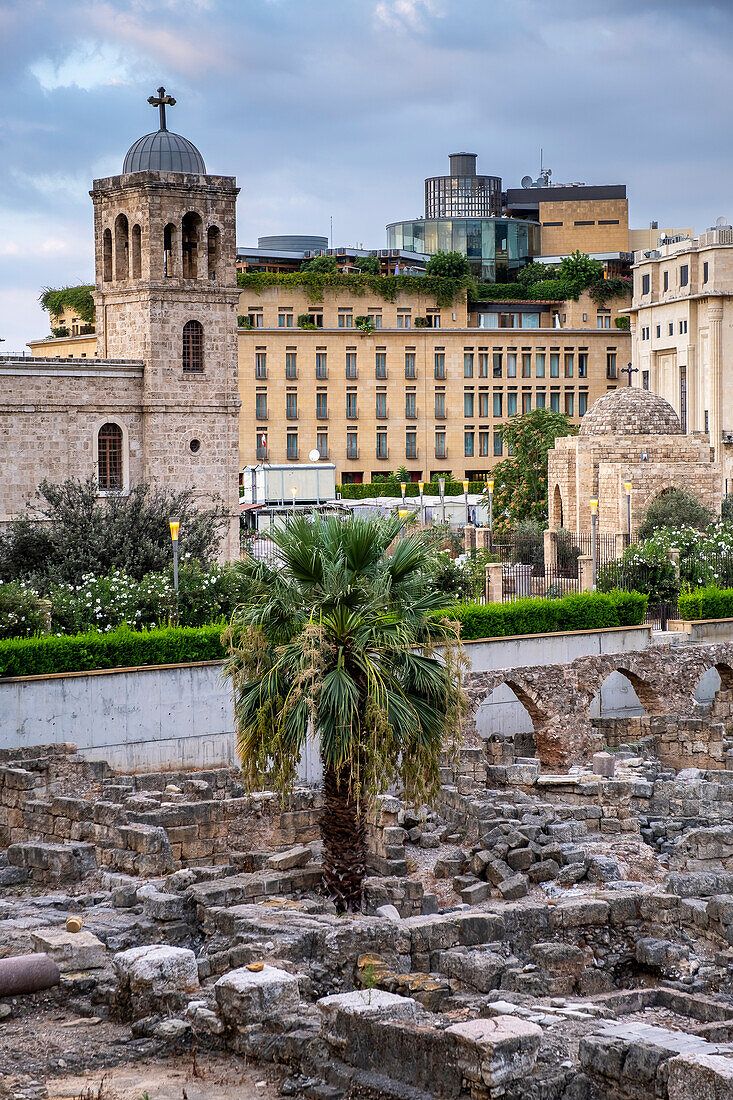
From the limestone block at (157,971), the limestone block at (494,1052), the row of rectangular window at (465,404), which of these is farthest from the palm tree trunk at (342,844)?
the row of rectangular window at (465,404)

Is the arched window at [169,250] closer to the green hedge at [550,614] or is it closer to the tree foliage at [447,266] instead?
the green hedge at [550,614]

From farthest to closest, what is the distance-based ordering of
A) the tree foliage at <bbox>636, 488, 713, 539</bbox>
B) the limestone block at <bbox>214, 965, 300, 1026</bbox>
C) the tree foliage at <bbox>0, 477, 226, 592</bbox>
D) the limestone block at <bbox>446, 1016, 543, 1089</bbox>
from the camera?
the tree foliage at <bbox>636, 488, 713, 539</bbox>
the tree foliage at <bbox>0, 477, 226, 592</bbox>
the limestone block at <bbox>214, 965, 300, 1026</bbox>
the limestone block at <bbox>446, 1016, 543, 1089</bbox>

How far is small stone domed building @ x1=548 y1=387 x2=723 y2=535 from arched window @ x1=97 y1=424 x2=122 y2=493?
18070mm

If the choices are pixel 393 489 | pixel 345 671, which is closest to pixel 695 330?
pixel 393 489

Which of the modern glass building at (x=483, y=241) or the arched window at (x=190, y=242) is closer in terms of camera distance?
the arched window at (x=190, y=242)

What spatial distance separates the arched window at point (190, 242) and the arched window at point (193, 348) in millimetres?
1655

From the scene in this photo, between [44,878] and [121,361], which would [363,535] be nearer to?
[44,878]

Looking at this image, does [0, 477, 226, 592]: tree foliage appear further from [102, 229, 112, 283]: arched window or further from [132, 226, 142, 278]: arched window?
[102, 229, 112, 283]: arched window

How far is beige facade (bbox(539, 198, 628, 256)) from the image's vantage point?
103m

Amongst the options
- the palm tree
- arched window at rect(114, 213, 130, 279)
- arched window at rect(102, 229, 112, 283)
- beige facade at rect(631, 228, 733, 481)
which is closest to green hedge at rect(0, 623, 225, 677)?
the palm tree

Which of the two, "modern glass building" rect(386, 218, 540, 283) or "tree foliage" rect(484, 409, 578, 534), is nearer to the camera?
"tree foliage" rect(484, 409, 578, 534)

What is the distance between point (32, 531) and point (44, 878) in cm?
1352

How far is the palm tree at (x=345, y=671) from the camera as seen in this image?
1711 cm

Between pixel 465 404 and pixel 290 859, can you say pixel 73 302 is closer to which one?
pixel 465 404
